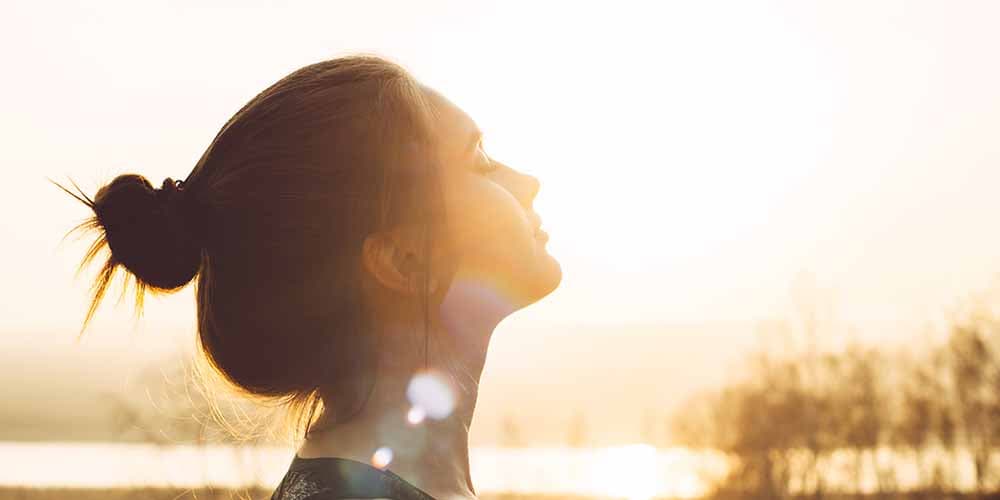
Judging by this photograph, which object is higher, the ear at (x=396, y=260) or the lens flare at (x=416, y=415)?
the ear at (x=396, y=260)

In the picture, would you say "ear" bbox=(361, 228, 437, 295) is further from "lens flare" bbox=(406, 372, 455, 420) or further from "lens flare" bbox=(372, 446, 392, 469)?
"lens flare" bbox=(372, 446, 392, 469)

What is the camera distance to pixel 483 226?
7.34 ft

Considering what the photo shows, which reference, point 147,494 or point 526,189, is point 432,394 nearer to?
point 526,189

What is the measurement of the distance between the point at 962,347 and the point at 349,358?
66.3 ft

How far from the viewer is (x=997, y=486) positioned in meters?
23.7

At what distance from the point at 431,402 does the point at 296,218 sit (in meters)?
0.48

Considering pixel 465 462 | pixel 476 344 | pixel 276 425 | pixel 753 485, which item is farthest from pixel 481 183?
pixel 753 485

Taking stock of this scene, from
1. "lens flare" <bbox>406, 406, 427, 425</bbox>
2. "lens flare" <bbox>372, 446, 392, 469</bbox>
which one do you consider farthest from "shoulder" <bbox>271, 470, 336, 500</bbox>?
"lens flare" <bbox>406, 406, 427, 425</bbox>

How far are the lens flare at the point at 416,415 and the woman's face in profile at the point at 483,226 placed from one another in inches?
11.6

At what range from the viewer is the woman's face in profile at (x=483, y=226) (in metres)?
2.22

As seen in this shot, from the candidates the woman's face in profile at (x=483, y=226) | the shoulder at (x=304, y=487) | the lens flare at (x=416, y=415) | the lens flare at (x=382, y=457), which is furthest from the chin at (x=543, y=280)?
the shoulder at (x=304, y=487)

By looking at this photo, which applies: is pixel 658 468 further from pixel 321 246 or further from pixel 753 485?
pixel 321 246

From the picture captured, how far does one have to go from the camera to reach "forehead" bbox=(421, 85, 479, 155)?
7.52 feet

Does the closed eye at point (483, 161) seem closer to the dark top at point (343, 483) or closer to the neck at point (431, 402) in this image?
the neck at point (431, 402)
